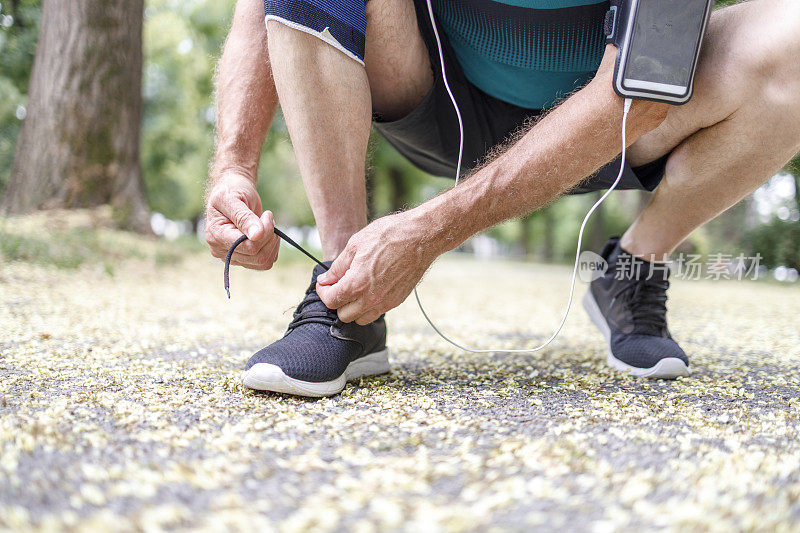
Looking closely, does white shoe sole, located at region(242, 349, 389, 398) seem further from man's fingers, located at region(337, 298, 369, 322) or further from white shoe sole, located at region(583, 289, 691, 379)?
white shoe sole, located at region(583, 289, 691, 379)

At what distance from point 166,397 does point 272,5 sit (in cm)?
82

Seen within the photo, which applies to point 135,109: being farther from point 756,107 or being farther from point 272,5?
point 756,107

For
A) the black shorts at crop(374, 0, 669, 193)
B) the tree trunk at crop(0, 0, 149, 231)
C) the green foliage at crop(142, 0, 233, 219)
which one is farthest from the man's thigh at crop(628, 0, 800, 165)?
the green foliage at crop(142, 0, 233, 219)

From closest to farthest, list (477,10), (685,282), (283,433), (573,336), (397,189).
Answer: (283,433) < (477,10) < (573,336) < (685,282) < (397,189)

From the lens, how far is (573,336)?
2.36 m

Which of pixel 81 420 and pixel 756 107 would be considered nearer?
pixel 81 420

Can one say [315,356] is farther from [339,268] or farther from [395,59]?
[395,59]

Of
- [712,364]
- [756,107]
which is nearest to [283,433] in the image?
[756,107]

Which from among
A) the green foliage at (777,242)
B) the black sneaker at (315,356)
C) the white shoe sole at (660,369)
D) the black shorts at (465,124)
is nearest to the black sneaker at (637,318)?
the white shoe sole at (660,369)

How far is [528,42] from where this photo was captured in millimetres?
1353

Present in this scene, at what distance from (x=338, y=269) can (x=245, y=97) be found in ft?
1.72

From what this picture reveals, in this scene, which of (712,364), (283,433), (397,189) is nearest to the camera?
(283,433)

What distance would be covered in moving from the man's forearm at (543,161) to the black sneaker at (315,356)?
0.29 metres

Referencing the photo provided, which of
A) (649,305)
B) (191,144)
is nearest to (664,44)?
(649,305)
